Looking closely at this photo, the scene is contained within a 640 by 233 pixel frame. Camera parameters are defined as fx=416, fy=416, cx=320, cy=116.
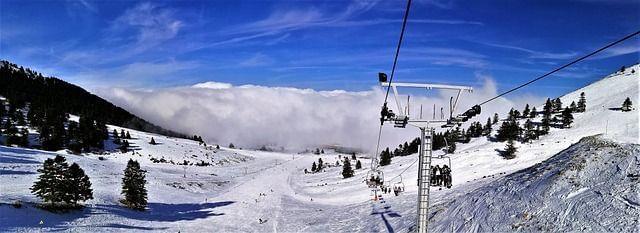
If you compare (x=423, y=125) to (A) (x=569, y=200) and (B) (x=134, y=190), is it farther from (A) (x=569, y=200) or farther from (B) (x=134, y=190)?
(B) (x=134, y=190)

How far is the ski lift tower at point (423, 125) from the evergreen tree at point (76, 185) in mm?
37931

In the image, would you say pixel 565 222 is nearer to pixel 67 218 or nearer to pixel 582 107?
pixel 67 218

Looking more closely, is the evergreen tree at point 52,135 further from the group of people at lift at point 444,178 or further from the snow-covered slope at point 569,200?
the snow-covered slope at point 569,200

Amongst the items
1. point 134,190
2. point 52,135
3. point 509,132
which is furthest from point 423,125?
point 52,135

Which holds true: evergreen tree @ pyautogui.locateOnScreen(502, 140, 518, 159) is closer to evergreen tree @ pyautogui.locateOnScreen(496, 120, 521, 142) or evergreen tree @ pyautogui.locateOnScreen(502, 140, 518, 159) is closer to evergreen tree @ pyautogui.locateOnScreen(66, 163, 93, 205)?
evergreen tree @ pyautogui.locateOnScreen(496, 120, 521, 142)

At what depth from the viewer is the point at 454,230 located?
27047mm

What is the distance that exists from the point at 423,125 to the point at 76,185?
40.9 meters

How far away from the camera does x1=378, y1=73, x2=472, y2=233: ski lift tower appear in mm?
20469

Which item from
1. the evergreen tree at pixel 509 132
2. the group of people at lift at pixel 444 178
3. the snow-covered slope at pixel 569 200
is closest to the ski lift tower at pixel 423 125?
the snow-covered slope at pixel 569 200

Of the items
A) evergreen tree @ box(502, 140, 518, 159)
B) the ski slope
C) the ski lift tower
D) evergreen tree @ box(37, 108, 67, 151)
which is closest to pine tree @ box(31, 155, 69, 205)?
the ski slope

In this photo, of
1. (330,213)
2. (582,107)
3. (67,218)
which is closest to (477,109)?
(330,213)

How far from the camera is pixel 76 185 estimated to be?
1804 inches

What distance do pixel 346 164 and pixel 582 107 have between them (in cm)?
9868

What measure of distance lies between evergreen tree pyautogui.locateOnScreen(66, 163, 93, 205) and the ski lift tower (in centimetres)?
3793
